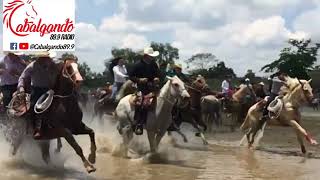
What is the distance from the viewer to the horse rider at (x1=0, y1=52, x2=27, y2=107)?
522 inches

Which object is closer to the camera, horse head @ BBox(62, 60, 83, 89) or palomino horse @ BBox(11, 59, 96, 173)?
palomino horse @ BBox(11, 59, 96, 173)

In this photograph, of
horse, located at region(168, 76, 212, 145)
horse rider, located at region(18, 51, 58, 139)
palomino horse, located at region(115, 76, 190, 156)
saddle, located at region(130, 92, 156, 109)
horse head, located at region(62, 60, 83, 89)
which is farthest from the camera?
horse, located at region(168, 76, 212, 145)

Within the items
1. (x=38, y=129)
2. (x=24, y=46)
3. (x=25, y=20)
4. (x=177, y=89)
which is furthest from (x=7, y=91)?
(x=25, y=20)

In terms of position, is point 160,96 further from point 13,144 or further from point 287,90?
point 287,90

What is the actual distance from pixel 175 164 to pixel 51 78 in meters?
3.58

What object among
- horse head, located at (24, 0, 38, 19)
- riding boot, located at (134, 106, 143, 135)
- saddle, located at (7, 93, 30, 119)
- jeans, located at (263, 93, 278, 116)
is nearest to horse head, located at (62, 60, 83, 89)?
saddle, located at (7, 93, 30, 119)

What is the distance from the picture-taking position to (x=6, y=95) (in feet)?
44.0

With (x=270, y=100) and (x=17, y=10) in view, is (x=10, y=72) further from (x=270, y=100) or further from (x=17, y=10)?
(x=270, y=100)

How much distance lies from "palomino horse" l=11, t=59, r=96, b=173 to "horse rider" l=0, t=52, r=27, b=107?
2428mm

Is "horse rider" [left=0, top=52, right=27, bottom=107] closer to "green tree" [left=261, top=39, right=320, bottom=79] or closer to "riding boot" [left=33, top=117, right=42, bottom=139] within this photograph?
"riding boot" [left=33, top=117, right=42, bottom=139]

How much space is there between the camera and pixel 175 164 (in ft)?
43.6

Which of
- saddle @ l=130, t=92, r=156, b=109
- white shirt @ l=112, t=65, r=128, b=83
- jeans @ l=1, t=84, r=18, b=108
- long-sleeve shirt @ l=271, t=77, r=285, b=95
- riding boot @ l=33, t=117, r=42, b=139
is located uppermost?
white shirt @ l=112, t=65, r=128, b=83

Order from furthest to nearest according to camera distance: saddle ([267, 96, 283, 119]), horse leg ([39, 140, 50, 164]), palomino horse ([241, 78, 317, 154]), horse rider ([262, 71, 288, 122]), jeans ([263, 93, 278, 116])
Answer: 1. jeans ([263, 93, 278, 116])
2. horse rider ([262, 71, 288, 122])
3. saddle ([267, 96, 283, 119])
4. palomino horse ([241, 78, 317, 154])
5. horse leg ([39, 140, 50, 164])

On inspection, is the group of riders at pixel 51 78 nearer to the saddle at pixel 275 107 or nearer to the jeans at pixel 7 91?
the jeans at pixel 7 91
